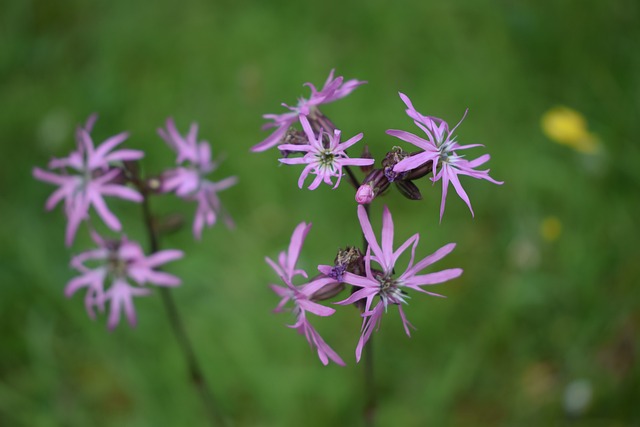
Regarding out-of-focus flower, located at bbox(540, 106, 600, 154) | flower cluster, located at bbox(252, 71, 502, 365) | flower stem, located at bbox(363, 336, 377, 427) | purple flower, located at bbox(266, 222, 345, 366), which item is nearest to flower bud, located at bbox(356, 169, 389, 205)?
flower cluster, located at bbox(252, 71, 502, 365)

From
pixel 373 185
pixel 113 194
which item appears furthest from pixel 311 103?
pixel 113 194

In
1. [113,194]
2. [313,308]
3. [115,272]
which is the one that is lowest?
[313,308]

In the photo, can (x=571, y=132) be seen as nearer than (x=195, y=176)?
No

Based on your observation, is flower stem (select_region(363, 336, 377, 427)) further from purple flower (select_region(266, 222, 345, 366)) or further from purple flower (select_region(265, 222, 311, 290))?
purple flower (select_region(265, 222, 311, 290))

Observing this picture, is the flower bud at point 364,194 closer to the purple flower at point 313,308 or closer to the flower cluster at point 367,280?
the flower cluster at point 367,280

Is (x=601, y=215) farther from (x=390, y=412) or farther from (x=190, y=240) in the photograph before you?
(x=190, y=240)

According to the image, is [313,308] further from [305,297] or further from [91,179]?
[91,179]
